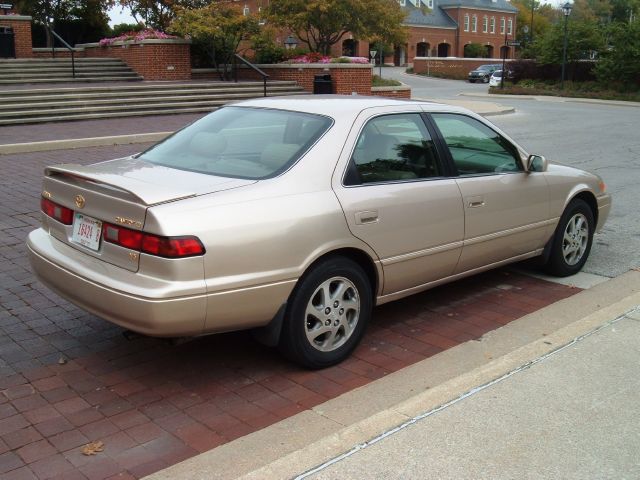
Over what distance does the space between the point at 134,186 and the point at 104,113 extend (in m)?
14.7

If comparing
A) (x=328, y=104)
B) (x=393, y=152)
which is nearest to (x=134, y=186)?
(x=328, y=104)

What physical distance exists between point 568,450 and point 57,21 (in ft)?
103

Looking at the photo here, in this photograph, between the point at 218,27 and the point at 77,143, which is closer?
the point at 77,143

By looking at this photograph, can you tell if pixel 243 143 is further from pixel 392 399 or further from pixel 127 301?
pixel 392 399

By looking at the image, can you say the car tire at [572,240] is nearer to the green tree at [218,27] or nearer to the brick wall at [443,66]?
the green tree at [218,27]

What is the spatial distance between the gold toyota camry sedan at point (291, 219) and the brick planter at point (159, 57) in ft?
62.7

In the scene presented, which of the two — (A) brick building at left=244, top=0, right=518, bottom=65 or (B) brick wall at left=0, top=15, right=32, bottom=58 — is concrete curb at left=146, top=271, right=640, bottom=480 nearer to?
(B) brick wall at left=0, top=15, right=32, bottom=58

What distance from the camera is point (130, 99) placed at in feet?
61.8

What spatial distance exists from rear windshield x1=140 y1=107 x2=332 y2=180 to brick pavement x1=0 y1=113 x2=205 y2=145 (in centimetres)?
943

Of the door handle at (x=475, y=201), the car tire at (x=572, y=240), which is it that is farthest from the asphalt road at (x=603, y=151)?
the door handle at (x=475, y=201)

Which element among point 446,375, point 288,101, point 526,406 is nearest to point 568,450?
point 526,406

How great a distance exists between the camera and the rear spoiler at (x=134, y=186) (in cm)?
376

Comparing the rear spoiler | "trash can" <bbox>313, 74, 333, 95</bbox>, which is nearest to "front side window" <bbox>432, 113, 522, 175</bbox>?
the rear spoiler

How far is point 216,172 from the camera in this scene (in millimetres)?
4344
